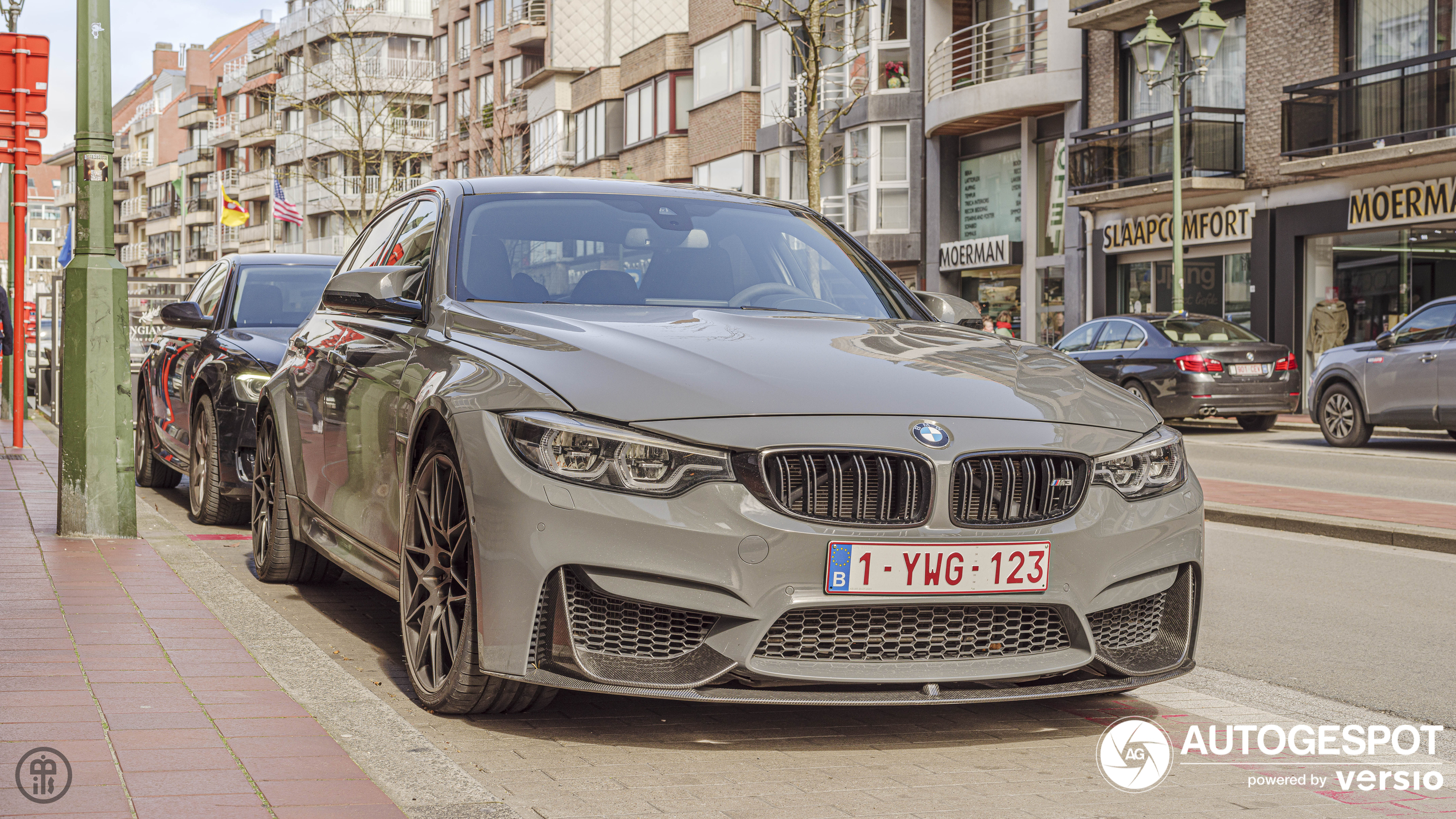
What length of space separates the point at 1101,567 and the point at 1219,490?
29.4 feet

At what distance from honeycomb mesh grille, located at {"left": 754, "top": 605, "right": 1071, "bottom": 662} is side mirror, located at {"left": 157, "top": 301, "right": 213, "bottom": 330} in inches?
266

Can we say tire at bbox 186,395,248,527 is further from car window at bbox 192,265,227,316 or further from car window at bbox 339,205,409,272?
car window at bbox 339,205,409,272

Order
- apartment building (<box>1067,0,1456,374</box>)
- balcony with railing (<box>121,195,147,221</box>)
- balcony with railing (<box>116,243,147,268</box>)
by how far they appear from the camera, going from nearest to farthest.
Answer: apartment building (<box>1067,0,1456,374</box>)
balcony with railing (<box>116,243,147,268</box>)
balcony with railing (<box>121,195,147,221</box>)

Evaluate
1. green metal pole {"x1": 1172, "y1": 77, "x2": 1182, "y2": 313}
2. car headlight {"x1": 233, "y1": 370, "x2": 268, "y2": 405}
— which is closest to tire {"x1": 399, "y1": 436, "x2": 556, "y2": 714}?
car headlight {"x1": 233, "y1": 370, "x2": 268, "y2": 405}

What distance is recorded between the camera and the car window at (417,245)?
222 inches

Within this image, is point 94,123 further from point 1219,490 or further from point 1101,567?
point 1219,490

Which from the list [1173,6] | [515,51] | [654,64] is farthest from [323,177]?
[1173,6]

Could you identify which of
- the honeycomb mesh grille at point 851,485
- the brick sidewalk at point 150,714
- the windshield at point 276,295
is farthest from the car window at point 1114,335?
the honeycomb mesh grille at point 851,485

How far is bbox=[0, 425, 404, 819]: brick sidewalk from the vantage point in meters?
3.66

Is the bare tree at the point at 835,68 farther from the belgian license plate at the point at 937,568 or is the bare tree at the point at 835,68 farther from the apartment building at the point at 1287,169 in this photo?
the belgian license plate at the point at 937,568

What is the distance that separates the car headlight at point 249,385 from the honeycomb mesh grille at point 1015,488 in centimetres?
578

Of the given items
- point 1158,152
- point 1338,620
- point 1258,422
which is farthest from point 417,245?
point 1158,152

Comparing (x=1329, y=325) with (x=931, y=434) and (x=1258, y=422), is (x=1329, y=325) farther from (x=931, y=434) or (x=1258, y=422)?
(x=931, y=434)

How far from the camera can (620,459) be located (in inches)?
162
